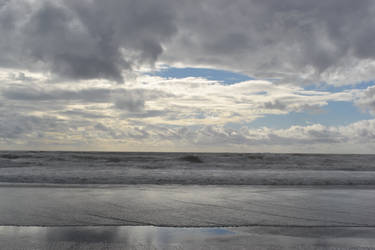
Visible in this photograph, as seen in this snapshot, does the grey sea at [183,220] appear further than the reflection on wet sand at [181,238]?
Yes

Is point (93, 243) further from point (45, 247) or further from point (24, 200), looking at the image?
point (24, 200)

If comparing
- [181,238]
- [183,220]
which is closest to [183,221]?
[183,220]

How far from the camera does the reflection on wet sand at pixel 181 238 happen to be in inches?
224

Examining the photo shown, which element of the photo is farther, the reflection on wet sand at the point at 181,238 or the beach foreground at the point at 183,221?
the beach foreground at the point at 183,221

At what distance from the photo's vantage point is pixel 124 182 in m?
16.9

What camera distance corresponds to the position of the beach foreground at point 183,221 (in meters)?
5.91

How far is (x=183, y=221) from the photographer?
777 cm

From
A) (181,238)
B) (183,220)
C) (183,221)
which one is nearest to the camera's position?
(181,238)

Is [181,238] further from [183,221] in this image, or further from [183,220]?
[183,220]

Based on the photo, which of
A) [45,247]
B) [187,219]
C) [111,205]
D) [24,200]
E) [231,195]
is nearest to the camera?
[45,247]

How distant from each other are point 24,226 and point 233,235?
4.87 metres

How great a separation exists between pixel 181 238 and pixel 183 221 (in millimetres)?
1554

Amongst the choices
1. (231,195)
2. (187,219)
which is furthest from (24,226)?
(231,195)

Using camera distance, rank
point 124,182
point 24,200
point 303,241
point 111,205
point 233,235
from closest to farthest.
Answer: point 303,241, point 233,235, point 111,205, point 24,200, point 124,182
